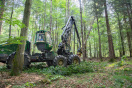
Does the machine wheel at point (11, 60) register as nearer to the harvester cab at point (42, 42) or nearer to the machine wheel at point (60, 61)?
the harvester cab at point (42, 42)

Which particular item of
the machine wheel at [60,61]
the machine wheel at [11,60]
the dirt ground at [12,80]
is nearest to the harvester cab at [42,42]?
the machine wheel at [60,61]

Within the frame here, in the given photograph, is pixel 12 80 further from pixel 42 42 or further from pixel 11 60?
pixel 42 42

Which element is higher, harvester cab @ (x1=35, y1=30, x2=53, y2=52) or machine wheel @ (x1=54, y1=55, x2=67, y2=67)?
harvester cab @ (x1=35, y1=30, x2=53, y2=52)

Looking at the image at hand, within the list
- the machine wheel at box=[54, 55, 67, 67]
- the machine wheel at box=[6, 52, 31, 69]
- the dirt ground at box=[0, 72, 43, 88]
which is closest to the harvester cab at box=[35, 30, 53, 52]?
the machine wheel at box=[54, 55, 67, 67]

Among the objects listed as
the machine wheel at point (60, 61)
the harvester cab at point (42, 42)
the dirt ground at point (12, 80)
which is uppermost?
the harvester cab at point (42, 42)

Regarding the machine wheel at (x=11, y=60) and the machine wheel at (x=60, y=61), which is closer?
the machine wheel at (x=11, y=60)

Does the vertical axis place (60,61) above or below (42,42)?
below

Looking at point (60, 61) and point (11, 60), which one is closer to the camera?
point (11, 60)

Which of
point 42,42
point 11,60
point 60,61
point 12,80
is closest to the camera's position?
point 12,80

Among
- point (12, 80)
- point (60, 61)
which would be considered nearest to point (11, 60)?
point (12, 80)

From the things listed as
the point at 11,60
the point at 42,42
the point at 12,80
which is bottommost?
the point at 12,80

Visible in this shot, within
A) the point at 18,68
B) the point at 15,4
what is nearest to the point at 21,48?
the point at 18,68

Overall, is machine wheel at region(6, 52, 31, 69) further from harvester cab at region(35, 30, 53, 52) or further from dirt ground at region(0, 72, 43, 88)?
dirt ground at region(0, 72, 43, 88)

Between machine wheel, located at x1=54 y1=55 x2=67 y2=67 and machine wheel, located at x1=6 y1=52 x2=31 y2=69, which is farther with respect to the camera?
machine wheel, located at x1=54 y1=55 x2=67 y2=67
